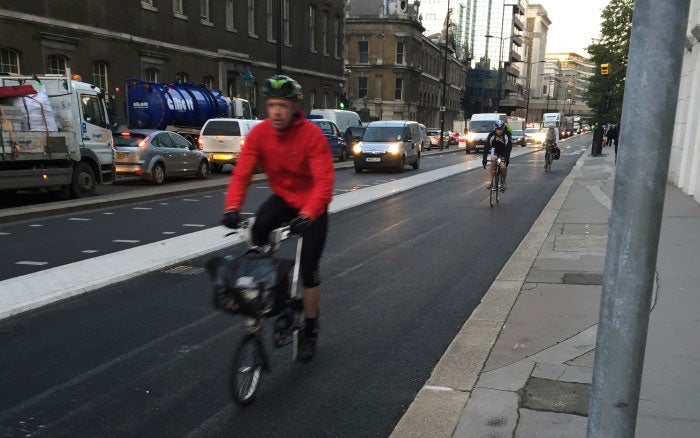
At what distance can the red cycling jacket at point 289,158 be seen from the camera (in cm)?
395

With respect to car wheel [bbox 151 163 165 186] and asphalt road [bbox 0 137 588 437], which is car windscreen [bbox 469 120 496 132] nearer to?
car wheel [bbox 151 163 165 186]

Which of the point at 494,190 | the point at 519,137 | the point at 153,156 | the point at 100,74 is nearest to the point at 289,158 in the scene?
the point at 494,190

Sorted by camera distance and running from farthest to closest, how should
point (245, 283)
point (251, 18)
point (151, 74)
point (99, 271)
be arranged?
point (251, 18) → point (151, 74) → point (99, 271) → point (245, 283)

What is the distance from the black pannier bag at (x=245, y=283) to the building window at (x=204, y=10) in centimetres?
2991

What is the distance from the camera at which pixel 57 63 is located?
2261 centimetres

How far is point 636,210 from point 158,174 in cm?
1649

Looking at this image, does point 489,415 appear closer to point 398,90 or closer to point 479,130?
point 479,130

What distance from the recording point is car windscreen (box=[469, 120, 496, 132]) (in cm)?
3959

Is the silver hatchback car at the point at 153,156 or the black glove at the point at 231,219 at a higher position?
the black glove at the point at 231,219

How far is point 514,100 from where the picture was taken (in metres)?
125

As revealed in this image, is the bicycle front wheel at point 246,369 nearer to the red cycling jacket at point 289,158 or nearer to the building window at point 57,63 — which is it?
the red cycling jacket at point 289,158

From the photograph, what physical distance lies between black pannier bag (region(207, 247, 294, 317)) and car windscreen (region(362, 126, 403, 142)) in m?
20.2

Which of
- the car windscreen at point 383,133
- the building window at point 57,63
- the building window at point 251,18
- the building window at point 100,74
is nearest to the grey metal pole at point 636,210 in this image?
the car windscreen at point 383,133

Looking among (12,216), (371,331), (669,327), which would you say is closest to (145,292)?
(371,331)
